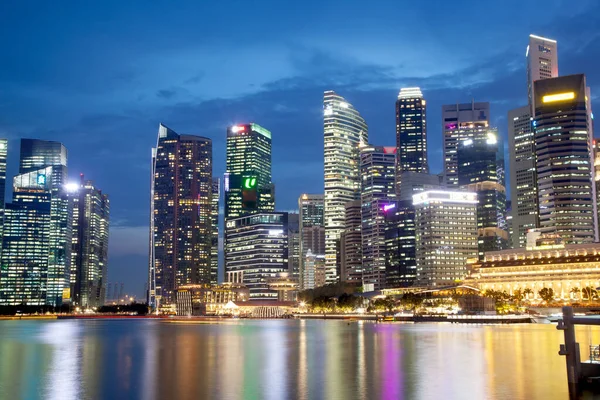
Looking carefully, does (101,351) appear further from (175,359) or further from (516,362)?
(516,362)

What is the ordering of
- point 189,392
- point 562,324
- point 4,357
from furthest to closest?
point 4,357 → point 189,392 → point 562,324

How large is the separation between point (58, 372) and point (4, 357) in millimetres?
21888

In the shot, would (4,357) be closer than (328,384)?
No

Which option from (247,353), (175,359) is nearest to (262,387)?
(175,359)

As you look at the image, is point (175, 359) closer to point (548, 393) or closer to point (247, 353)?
point (247, 353)

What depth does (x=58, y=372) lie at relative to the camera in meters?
62.0

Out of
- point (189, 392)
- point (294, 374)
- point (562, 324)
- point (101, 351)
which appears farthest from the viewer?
point (101, 351)

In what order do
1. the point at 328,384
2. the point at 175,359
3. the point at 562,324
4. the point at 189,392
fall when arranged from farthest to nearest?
the point at 175,359, the point at 328,384, the point at 189,392, the point at 562,324

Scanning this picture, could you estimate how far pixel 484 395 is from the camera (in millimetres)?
44281

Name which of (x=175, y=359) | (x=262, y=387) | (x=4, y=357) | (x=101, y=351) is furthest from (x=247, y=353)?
(x=262, y=387)

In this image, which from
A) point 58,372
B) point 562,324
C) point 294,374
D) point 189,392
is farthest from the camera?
point 58,372

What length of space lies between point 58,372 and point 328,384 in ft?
86.2

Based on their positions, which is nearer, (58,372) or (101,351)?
(58,372)

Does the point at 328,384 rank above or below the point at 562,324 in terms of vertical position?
below
